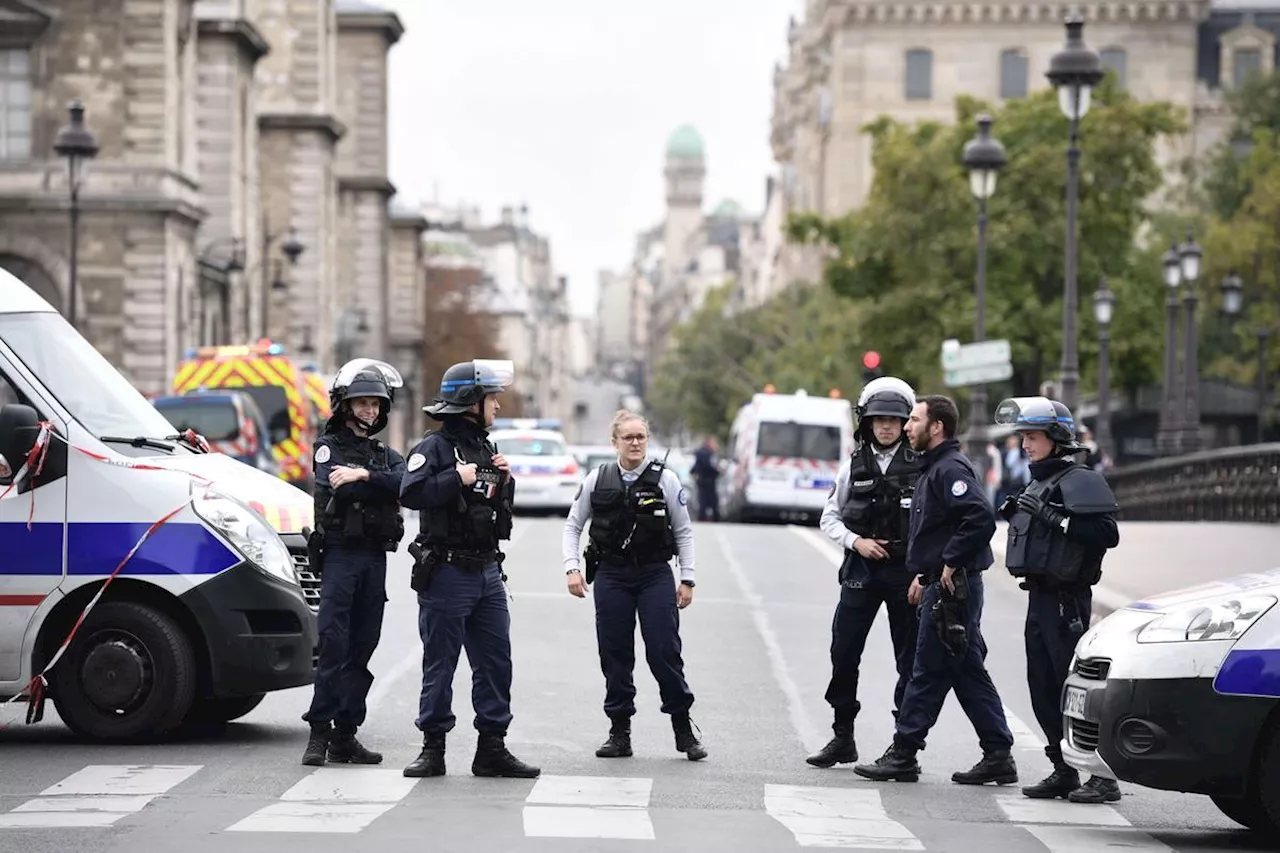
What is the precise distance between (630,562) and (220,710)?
261 cm

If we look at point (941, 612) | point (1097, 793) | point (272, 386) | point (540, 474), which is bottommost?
point (1097, 793)

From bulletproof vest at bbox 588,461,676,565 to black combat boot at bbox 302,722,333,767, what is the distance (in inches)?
63.9

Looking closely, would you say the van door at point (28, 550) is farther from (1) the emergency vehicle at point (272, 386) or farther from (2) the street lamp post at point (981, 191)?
(1) the emergency vehicle at point (272, 386)

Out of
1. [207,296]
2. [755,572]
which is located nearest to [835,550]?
[755,572]

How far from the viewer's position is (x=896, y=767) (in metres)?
12.3

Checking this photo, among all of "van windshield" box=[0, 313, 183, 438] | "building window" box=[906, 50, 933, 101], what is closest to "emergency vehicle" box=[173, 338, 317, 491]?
"van windshield" box=[0, 313, 183, 438]

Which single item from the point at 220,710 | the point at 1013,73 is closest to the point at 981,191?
the point at 220,710

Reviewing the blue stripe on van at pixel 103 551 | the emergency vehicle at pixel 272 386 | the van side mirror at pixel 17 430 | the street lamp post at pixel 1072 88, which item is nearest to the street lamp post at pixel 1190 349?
the street lamp post at pixel 1072 88

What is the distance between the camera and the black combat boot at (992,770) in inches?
483

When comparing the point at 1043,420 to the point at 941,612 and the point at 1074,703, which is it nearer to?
the point at 941,612

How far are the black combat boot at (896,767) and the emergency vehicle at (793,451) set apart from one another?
3185 centimetres

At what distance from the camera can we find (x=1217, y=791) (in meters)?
10.2

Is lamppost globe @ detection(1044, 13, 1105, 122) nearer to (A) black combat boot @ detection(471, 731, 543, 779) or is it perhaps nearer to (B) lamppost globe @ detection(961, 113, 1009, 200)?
(B) lamppost globe @ detection(961, 113, 1009, 200)

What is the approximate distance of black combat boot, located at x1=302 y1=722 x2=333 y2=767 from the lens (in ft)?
39.7
